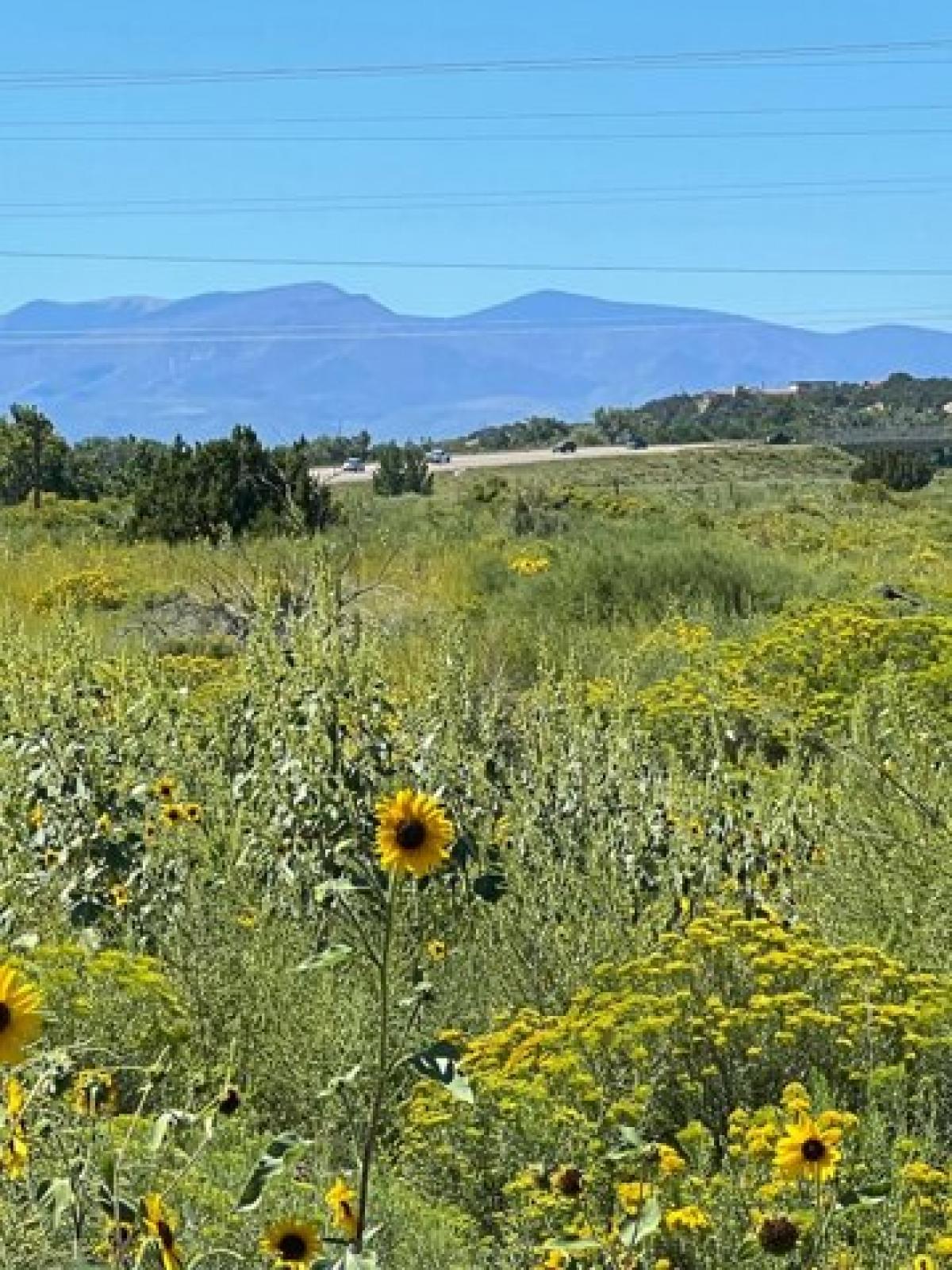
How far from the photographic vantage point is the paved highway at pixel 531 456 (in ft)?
218

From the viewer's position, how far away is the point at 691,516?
2886cm

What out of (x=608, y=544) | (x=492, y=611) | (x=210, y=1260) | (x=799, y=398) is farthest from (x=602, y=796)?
(x=799, y=398)

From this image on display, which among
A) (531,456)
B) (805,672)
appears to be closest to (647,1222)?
(805,672)

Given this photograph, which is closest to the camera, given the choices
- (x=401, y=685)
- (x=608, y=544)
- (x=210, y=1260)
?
(x=210, y=1260)

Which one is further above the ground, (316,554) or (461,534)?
(316,554)

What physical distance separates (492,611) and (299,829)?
9.84 metres

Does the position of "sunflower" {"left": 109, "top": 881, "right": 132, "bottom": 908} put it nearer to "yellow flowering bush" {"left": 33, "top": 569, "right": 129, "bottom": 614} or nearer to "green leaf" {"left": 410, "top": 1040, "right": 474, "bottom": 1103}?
"green leaf" {"left": 410, "top": 1040, "right": 474, "bottom": 1103}

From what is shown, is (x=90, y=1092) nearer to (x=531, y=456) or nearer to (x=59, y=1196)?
(x=59, y=1196)

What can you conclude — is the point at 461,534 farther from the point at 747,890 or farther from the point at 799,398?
the point at 799,398

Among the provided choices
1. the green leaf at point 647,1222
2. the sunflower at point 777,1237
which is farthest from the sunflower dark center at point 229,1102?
the sunflower at point 777,1237

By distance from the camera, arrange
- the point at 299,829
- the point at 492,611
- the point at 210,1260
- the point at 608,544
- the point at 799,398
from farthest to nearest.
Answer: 1. the point at 799,398
2. the point at 608,544
3. the point at 492,611
4. the point at 299,829
5. the point at 210,1260

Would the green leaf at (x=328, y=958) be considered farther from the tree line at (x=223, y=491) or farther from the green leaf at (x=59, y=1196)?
the tree line at (x=223, y=491)

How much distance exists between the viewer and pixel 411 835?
2.48m

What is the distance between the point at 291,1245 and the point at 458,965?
3.24 m
